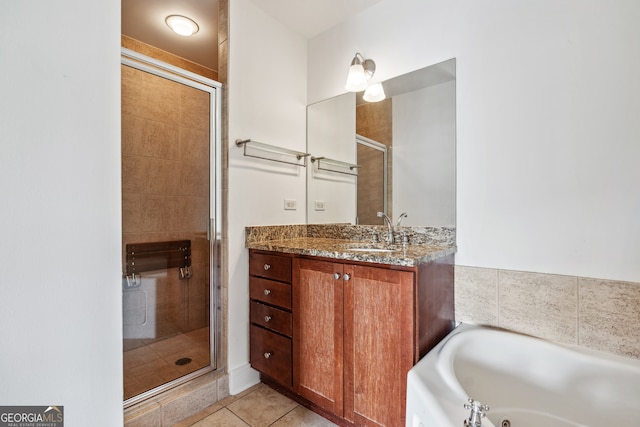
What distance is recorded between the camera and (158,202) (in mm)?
1998

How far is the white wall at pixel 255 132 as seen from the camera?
6.22ft

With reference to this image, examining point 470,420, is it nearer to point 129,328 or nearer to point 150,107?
point 129,328

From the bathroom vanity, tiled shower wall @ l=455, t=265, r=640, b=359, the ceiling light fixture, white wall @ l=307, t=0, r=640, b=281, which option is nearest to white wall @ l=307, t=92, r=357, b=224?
the bathroom vanity

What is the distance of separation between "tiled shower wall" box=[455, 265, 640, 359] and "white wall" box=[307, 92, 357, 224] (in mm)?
952

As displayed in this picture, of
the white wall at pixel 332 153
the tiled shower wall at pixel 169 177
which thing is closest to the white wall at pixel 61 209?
the tiled shower wall at pixel 169 177

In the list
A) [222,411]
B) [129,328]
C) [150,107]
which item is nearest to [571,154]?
[222,411]

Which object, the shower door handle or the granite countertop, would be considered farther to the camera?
the shower door handle

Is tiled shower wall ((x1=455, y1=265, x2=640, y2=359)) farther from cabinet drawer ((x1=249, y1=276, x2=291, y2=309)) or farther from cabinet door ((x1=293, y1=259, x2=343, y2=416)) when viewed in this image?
cabinet drawer ((x1=249, y1=276, x2=291, y2=309))

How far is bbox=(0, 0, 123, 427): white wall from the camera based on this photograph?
2.90ft

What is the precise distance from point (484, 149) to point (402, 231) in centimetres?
68

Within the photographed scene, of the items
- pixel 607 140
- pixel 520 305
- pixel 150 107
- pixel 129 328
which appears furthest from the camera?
pixel 150 107

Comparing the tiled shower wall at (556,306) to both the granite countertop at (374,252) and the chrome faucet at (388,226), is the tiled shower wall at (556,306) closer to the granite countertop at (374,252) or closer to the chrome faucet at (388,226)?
the granite countertop at (374,252)

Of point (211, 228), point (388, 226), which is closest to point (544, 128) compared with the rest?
point (388, 226)

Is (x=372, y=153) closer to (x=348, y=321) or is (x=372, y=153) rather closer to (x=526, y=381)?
(x=348, y=321)
